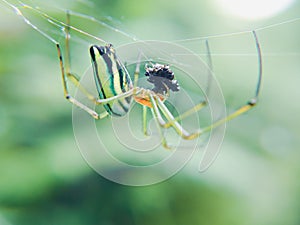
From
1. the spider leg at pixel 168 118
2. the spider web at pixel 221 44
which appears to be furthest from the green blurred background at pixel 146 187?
the spider leg at pixel 168 118

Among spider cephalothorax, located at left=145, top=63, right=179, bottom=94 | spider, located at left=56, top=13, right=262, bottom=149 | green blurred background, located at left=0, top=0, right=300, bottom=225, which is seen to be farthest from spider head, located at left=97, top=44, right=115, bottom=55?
green blurred background, located at left=0, top=0, right=300, bottom=225

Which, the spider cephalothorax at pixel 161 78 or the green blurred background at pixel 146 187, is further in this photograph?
the green blurred background at pixel 146 187

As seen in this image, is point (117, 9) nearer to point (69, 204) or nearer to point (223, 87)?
point (223, 87)

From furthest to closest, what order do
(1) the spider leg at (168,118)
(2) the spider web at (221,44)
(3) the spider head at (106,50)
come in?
(2) the spider web at (221,44) → (1) the spider leg at (168,118) → (3) the spider head at (106,50)

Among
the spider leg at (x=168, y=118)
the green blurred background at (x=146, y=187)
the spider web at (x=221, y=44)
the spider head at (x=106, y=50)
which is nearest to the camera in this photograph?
the spider head at (x=106, y=50)

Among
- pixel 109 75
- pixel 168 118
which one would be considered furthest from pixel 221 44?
pixel 109 75

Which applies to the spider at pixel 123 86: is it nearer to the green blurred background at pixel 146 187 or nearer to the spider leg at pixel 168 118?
the spider leg at pixel 168 118
